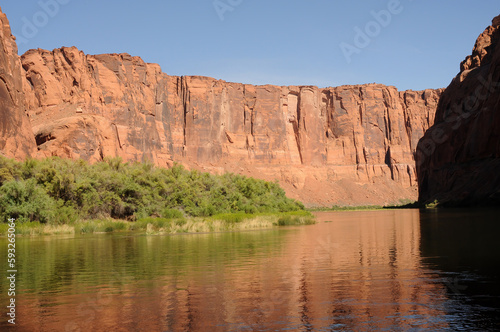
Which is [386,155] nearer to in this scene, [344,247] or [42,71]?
[42,71]

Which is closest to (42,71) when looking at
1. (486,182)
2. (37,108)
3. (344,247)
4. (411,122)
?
(37,108)

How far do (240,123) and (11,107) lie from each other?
72344 millimetres

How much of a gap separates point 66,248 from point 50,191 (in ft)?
54.7

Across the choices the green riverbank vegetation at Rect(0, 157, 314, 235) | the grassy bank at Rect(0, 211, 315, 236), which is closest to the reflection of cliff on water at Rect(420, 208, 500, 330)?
the grassy bank at Rect(0, 211, 315, 236)

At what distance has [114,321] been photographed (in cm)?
905

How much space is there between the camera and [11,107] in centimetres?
5844

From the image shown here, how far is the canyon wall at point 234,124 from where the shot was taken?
8325 centimetres

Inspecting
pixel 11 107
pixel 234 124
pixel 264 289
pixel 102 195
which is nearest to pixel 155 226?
pixel 102 195

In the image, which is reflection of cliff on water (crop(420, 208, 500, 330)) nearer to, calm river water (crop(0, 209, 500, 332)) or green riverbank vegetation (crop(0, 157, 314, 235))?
calm river water (crop(0, 209, 500, 332))

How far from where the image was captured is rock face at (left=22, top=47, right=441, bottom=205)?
8562cm

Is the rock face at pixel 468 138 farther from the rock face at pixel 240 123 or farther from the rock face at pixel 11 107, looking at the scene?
the rock face at pixel 11 107

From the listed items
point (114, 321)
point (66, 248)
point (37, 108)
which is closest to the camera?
point (114, 321)

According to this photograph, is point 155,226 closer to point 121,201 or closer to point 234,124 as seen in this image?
point 121,201

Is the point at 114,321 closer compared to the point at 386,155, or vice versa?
the point at 114,321
